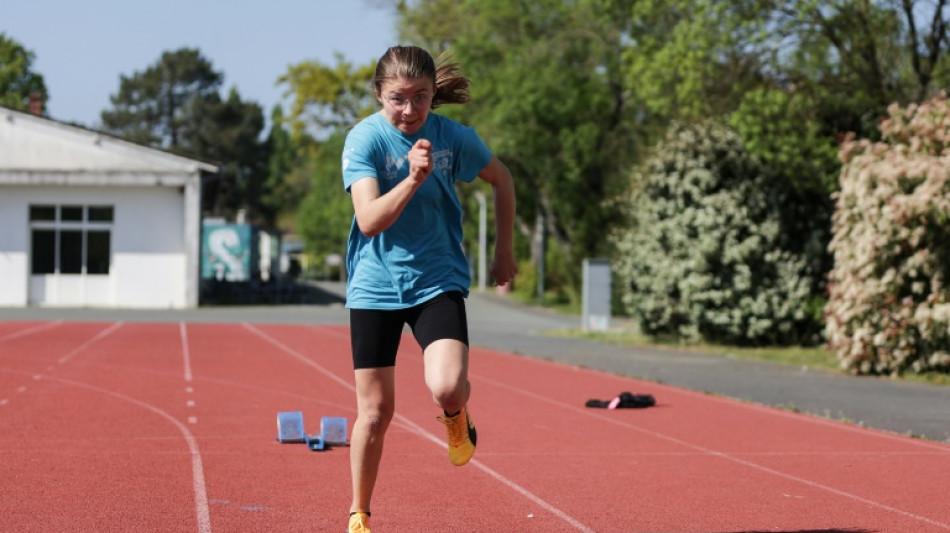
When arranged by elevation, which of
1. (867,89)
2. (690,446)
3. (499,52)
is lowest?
(690,446)

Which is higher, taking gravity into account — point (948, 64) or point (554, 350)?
point (948, 64)

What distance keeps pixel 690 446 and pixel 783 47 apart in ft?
47.5

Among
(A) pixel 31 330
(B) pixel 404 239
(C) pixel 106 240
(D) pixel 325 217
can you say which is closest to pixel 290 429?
(B) pixel 404 239

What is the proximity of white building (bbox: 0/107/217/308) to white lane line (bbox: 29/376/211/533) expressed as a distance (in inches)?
981

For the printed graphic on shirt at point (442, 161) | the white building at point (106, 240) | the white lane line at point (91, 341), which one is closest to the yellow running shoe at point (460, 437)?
the printed graphic on shirt at point (442, 161)

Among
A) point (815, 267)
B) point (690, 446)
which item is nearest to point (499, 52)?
point (815, 267)

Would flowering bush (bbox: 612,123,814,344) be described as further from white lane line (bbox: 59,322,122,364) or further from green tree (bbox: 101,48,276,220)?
green tree (bbox: 101,48,276,220)

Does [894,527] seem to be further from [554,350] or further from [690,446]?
[554,350]

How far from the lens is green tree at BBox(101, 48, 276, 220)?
100 m

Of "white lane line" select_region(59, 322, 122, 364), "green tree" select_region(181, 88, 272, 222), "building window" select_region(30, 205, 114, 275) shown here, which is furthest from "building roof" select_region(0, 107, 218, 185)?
"green tree" select_region(181, 88, 272, 222)

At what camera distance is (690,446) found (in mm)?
10523

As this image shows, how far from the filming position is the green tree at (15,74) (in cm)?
7056

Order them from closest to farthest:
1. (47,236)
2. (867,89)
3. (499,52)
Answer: (867,89)
(47,236)
(499,52)

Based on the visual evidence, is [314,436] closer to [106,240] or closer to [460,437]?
[460,437]
